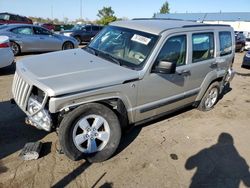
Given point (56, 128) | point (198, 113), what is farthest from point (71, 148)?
point (198, 113)

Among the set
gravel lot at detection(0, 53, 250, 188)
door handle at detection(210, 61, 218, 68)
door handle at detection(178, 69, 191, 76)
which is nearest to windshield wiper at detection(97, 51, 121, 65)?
door handle at detection(178, 69, 191, 76)

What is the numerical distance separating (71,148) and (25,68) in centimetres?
143

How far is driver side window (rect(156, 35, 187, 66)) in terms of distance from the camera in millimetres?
4230

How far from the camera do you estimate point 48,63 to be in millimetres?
4039

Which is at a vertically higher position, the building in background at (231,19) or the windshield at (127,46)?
the windshield at (127,46)

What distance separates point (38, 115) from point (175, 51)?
2.49 meters

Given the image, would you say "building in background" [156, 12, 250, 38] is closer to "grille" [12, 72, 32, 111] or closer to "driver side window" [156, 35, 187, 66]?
"driver side window" [156, 35, 187, 66]

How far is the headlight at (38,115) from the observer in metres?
3.34

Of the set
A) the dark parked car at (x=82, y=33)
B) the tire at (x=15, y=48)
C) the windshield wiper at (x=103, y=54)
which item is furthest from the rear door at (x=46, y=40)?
the windshield wiper at (x=103, y=54)

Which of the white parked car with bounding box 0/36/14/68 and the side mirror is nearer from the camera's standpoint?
the side mirror

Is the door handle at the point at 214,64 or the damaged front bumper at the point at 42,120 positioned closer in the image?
the damaged front bumper at the point at 42,120

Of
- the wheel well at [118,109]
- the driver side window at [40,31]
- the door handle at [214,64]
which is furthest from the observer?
the driver side window at [40,31]

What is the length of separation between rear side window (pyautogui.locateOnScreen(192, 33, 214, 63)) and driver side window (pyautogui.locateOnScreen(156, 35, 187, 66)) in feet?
1.03

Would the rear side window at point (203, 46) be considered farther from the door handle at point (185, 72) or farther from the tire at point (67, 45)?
the tire at point (67, 45)
